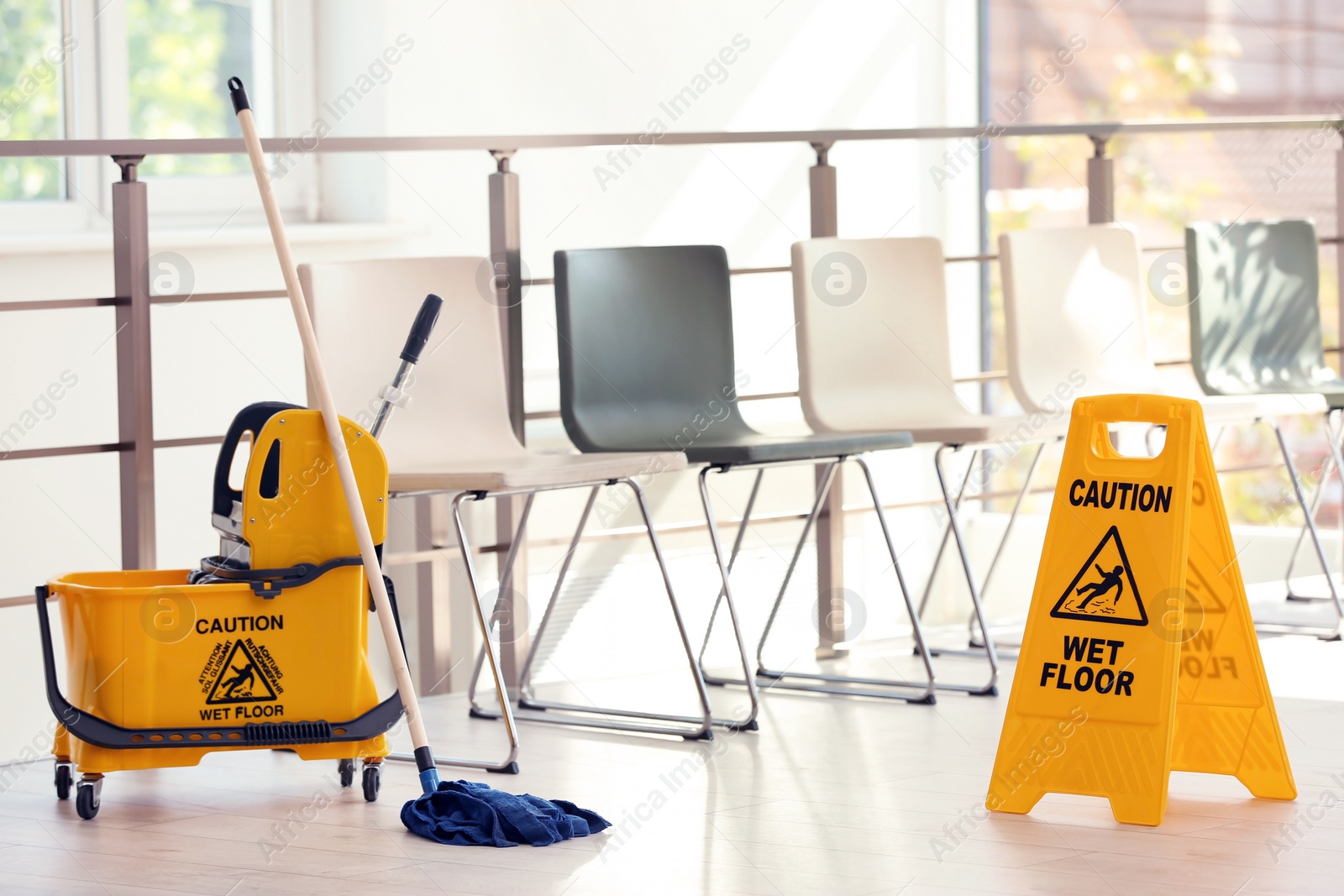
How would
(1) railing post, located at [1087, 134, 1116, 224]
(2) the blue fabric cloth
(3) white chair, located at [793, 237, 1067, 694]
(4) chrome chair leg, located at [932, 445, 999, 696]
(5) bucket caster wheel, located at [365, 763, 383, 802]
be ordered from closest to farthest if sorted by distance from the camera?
(2) the blue fabric cloth < (5) bucket caster wheel, located at [365, 763, 383, 802] < (4) chrome chair leg, located at [932, 445, 999, 696] < (3) white chair, located at [793, 237, 1067, 694] < (1) railing post, located at [1087, 134, 1116, 224]

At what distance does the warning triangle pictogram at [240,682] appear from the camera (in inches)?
89.8

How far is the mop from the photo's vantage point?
7.07 feet

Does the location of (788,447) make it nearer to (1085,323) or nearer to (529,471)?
(529,471)

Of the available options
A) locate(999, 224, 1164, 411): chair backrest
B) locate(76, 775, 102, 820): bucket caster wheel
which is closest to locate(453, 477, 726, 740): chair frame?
locate(76, 775, 102, 820): bucket caster wheel

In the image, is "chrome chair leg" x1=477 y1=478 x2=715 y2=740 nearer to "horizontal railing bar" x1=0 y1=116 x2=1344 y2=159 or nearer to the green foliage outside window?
"horizontal railing bar" x1=0 y1=116 x2=1344 y2=159

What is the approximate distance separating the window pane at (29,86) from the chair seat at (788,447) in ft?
7.71

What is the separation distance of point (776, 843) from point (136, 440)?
1220mm

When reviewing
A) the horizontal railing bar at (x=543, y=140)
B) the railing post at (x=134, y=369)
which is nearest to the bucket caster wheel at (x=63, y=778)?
the railing post at (x=134, y=369)

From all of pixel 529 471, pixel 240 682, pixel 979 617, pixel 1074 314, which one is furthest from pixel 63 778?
pixel 1074 314

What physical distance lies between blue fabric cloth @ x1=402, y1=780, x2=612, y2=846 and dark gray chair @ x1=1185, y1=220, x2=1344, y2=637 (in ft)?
6.67

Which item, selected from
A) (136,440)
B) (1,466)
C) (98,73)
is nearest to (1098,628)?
(136,440)

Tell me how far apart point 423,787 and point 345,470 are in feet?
1.42

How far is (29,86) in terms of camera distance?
454cm

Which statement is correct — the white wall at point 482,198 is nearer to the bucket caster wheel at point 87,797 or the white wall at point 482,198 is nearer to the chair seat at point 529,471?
the chair seat at point 529,471
